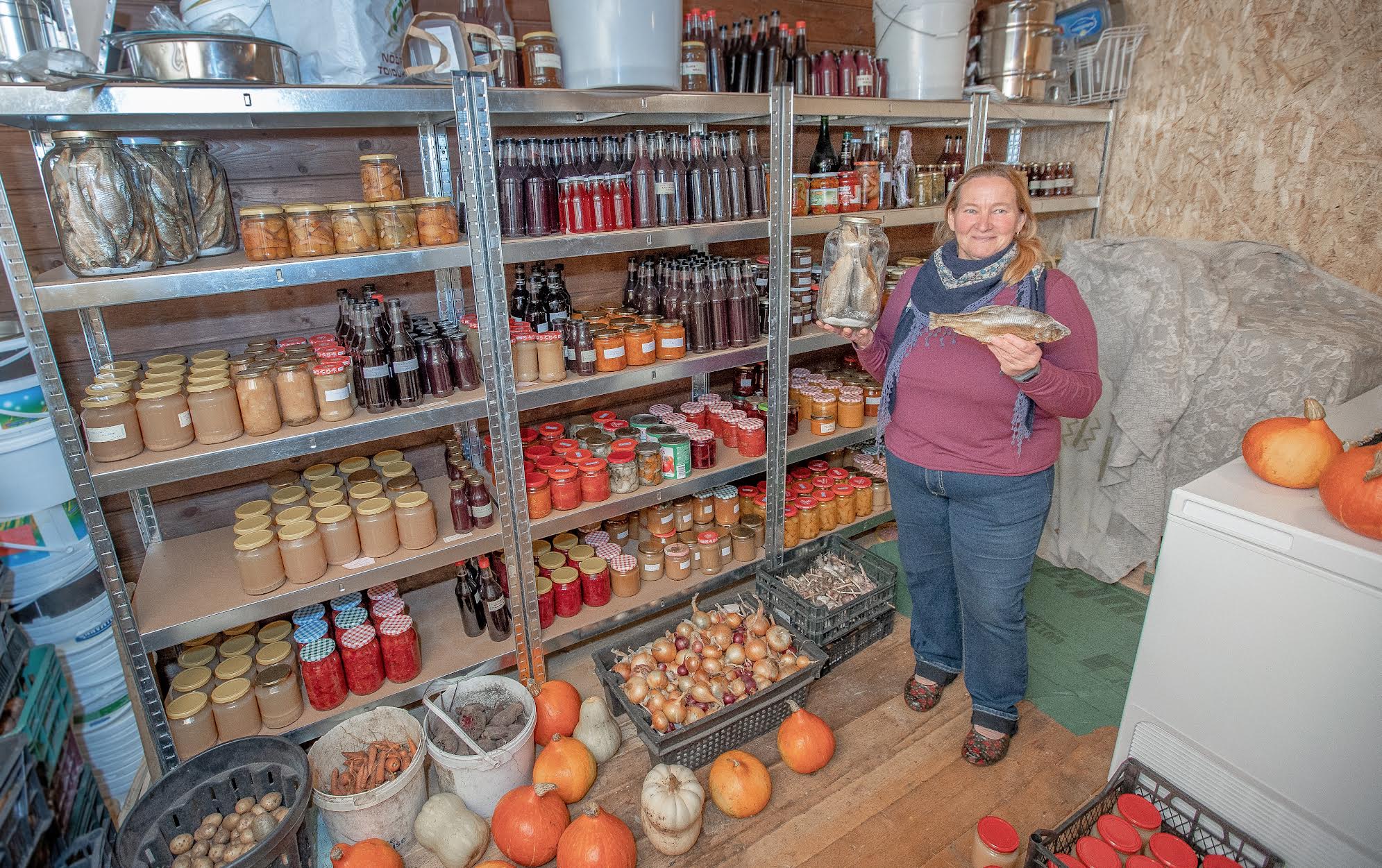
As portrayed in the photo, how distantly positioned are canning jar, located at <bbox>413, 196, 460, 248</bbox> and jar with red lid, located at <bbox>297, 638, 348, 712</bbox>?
4.00 ft

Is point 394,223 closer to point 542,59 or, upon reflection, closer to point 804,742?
point 542,59

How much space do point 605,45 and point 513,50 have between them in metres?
0.34

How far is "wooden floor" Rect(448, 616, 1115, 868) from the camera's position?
198 centimetres

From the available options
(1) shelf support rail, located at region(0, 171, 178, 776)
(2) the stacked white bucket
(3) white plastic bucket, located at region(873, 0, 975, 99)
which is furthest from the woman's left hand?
(2) the stacked white bucket

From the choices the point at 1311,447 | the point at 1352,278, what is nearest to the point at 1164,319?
the point at 1352,278

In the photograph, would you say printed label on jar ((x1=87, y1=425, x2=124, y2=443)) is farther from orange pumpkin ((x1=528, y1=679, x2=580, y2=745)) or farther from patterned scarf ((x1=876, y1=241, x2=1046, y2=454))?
patterned scarf ((x1=876, y1=241, x2=1046, y2=454))

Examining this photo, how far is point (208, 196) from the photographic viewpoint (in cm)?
206

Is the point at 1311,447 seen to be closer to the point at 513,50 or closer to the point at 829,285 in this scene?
the point at 829,285

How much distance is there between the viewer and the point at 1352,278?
3.06 meters

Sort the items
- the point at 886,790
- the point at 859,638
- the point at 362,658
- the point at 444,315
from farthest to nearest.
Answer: the point at 859,638
the point at 444,315
the point at 362,658
the point at 886,790

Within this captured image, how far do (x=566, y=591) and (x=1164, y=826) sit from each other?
5.91 ft

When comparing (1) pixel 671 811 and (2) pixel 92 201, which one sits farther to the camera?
(1) pixel 671 811

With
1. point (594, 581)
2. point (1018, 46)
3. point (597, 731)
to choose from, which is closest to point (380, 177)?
point (594, 581)

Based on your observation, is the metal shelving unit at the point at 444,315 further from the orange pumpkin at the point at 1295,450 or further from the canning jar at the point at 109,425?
the orange pumpkin at the point at 1295,450
